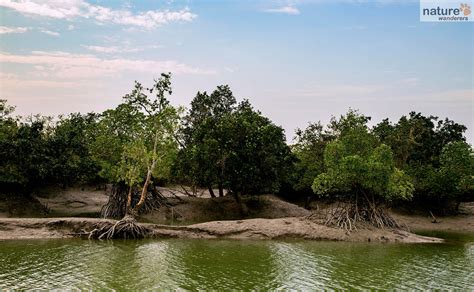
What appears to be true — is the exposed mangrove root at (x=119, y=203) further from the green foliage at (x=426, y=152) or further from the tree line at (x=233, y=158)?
the green foliage at (x=426, y=152)

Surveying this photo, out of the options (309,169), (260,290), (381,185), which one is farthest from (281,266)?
(309,169)

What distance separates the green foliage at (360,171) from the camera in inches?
1436

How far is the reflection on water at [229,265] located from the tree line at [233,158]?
744 cm

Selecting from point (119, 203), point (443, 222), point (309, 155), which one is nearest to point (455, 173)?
point (443, 222)

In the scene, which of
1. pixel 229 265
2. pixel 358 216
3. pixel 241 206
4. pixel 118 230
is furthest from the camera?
pixel 241 206

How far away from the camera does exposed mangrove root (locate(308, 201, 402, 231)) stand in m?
36.4

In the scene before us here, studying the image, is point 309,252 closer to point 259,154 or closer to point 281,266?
point 281,266

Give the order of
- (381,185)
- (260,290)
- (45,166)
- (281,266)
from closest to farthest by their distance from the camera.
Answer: (260,290) → (281,266) → (381,185) → (45,166)

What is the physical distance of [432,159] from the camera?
5378 cm

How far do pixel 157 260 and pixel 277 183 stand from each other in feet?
Result: 79.5

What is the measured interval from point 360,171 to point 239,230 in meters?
10.6

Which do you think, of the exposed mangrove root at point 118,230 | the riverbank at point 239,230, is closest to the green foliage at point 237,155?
the riverbank at point 239,230

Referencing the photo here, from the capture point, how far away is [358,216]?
3712 centimetres

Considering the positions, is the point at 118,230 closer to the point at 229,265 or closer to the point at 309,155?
the point at 229,265
